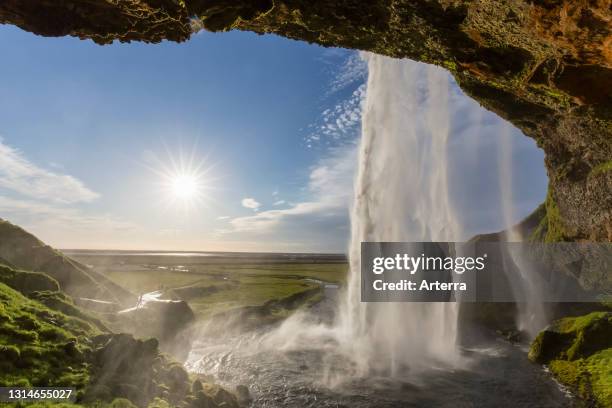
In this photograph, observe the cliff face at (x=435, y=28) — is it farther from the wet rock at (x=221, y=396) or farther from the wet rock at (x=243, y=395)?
the wet rock at (x=243, y=395)

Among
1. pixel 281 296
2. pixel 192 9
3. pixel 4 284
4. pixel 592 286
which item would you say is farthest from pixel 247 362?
pixel 592 286

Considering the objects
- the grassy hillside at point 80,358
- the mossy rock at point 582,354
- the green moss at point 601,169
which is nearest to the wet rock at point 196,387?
the grassy hillside at point 80,358

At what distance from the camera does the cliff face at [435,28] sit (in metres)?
8.95

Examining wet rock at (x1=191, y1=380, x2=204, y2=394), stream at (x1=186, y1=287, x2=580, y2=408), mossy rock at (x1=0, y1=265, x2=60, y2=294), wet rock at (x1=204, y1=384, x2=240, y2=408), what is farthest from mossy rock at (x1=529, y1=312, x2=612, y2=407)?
Answer: mossy rock at (x1=0, y1=265, x2=60, y2=294)

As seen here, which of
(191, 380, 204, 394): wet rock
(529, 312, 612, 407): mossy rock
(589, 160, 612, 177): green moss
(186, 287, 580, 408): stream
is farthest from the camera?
(589, 160, 612, 177): green moss

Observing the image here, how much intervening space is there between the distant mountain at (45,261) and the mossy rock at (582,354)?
30.7 meters

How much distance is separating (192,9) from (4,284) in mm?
15042

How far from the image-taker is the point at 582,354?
795 inches

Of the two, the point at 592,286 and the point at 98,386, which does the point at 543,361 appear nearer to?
the point at 592,286

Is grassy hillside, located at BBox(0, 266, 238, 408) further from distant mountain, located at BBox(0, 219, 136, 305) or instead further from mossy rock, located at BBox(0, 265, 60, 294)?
distant mountain, located at BBox(0, 219, 136, 305)

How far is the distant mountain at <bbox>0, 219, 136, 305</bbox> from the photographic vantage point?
65.1ft

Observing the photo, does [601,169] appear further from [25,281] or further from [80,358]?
[25,281]

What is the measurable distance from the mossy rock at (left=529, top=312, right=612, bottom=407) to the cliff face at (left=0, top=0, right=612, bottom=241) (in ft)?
46.6

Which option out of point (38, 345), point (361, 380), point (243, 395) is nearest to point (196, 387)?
point (243, 395)
